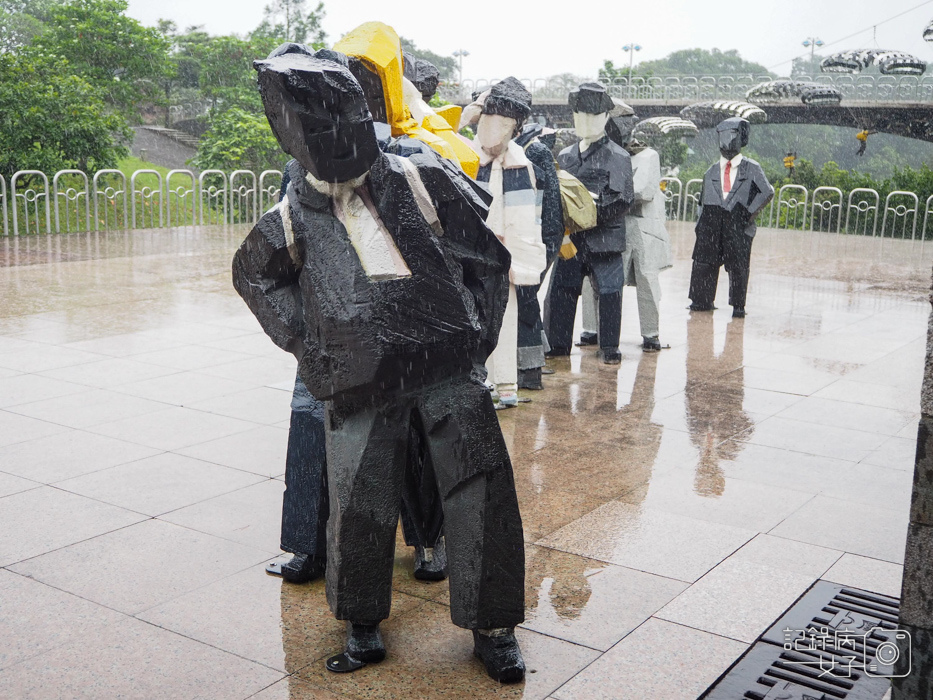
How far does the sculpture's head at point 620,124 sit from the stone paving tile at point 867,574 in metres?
4.78

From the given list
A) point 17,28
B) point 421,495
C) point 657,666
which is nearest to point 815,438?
point 657,666

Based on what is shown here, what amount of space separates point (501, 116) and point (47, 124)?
591 inches

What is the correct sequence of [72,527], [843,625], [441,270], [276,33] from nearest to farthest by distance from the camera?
1. [441,270]
2. [843,625]
3. [72,527]
4. [276,33]

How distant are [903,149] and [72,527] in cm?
7583

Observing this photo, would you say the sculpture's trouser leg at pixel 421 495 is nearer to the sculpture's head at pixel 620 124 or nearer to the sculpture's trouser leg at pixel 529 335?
the sculpture's trouser leg at pixel 529 335

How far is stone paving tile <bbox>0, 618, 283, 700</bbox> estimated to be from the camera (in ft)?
9.57

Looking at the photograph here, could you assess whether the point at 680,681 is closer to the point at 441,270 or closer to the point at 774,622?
the point at 774,622

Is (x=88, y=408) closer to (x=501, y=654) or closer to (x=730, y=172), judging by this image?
(x=501, y=654)

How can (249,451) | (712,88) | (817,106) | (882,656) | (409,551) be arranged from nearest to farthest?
1. (882,656)
2. (409,551)
3. (249,451)
4. (817,106)
5. (712,88)

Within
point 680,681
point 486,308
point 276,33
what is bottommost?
point 680,681

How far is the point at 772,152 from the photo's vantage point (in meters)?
69.8

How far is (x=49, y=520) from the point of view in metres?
4.21

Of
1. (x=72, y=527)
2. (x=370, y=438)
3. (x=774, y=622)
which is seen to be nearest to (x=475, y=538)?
(x=370, y=438)

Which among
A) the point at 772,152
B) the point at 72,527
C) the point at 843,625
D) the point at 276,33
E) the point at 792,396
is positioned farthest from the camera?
the point at 772,152
